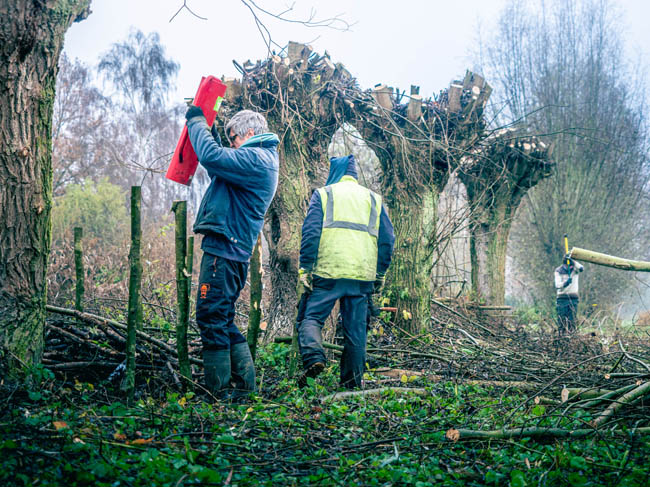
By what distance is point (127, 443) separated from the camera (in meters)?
2.39

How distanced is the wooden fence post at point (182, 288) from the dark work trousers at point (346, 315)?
113cm

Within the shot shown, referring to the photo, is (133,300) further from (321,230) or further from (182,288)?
(321,230)

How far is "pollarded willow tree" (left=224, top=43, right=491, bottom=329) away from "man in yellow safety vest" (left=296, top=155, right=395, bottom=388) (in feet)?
4.69

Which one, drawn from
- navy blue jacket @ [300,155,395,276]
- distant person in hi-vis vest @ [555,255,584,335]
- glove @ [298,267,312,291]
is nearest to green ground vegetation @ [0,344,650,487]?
glove @ [298,267,312,291]

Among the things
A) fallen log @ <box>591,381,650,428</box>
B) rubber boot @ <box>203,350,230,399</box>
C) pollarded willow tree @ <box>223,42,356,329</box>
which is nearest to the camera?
fallen log @ <box>591,381,650,428</box>

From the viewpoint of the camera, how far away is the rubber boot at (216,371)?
3668 mm

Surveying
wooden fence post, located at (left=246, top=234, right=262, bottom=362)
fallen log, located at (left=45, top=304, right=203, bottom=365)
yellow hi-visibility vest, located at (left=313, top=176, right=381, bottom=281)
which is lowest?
fallen log, located at (left=45, top=304, right=203, bottom=365)

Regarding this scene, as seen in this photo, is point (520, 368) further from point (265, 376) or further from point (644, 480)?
point (644, 480)

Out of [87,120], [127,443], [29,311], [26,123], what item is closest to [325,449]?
[127,443]

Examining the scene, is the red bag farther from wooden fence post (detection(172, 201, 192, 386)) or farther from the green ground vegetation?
the green ground vegetation

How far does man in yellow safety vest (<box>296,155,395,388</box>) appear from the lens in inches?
179

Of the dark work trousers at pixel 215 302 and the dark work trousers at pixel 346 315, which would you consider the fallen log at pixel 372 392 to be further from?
the dark work trousers at pixel 215 302

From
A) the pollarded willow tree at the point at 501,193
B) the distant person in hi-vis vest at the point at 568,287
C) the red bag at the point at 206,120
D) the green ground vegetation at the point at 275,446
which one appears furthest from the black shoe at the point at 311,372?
the distant person in hi-vis vest at the point at 568,287

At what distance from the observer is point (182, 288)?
3488mm
